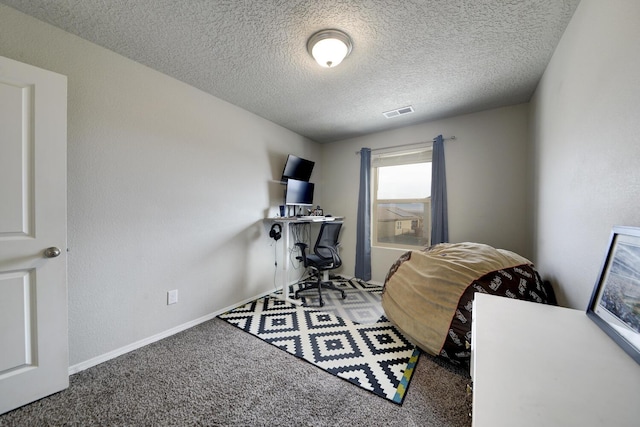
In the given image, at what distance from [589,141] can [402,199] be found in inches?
91.5

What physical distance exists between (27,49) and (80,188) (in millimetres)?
909

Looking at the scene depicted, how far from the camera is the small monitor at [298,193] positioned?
332 centimetres

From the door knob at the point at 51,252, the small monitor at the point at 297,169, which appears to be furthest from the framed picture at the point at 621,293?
the small monitor at the point at 297,169

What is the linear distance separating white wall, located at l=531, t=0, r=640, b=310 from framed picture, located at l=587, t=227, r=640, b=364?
0.14 metres

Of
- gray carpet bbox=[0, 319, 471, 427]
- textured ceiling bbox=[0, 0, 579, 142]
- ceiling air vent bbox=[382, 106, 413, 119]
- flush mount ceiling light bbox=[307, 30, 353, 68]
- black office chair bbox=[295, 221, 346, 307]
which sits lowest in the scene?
gray carpet bbox=[0, 319, 471, 427]

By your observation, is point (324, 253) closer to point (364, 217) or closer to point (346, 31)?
point (364, 217)

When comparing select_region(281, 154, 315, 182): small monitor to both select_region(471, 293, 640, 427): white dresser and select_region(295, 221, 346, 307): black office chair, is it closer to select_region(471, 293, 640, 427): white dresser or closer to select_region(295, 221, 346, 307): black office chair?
select_region(295, 221, 346, 307): black office chair

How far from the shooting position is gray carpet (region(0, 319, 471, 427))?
4.25 ft

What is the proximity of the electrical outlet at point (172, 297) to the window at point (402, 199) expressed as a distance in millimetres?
2788

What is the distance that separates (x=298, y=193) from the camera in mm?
3473

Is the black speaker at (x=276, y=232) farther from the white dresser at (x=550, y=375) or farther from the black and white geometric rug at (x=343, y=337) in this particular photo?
the white dresser at (x=550, y=375)

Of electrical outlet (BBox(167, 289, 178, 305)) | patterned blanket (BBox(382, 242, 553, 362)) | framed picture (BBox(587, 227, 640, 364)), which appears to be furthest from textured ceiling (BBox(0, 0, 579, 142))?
electrical outlet (BBox(167, 289, 178, 305))

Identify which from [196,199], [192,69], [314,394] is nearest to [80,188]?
[196,199]

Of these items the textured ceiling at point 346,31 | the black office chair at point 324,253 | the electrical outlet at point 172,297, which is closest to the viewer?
the textured ceiling at point 346,31
